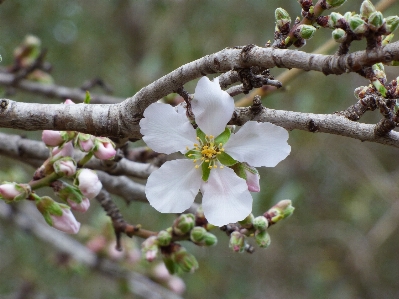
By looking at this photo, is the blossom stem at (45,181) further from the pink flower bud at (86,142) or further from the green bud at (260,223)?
the green bud at (260,223)

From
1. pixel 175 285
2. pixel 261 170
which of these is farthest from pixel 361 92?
pixel 261 170

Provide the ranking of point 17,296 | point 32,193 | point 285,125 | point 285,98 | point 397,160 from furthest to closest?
point 397,160 < point 285,98 < point 17,296 < point 32,193 < point 285,125

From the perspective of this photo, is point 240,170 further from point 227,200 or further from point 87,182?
point 87,182

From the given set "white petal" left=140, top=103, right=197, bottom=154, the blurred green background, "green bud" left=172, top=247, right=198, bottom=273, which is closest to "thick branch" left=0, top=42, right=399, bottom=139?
"white petal" left=140, top=103, right=197, bottom=154

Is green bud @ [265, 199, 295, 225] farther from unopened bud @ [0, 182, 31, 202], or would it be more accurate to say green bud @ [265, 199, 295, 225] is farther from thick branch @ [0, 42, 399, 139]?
unopened bud @ [0, 182, 31, 202]

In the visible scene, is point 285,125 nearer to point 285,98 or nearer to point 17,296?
point 17,296

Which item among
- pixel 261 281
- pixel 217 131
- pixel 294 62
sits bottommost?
pixel 261 281

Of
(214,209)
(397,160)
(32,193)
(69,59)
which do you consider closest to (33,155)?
(32,193)
